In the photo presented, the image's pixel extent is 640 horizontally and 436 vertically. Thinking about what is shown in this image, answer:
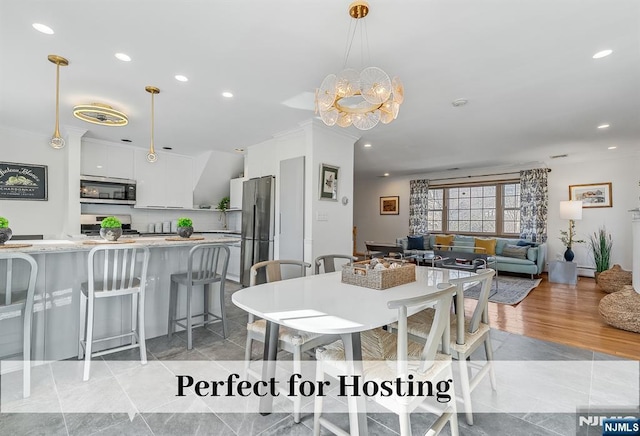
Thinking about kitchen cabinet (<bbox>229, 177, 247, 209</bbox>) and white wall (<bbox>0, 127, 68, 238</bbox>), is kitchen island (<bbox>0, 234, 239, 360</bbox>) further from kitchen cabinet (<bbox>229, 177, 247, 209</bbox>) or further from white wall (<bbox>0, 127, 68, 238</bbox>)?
kitchen cabinet (<bbox>229, 177, 247, 209</bbox>)

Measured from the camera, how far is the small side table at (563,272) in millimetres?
5535

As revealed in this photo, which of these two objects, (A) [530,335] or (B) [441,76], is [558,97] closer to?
(B) [441,76]

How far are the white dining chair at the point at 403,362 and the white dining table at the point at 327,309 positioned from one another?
89 mm

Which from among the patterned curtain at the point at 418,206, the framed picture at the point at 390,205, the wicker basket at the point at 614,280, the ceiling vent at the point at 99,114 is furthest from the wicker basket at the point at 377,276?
the framed picture at the point at 390,205

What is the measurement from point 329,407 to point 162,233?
195 inches

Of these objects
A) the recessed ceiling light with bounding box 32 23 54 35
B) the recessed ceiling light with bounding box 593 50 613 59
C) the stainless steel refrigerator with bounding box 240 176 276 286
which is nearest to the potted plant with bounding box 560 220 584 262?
the recessed ceiling light with bounding box 593 50 613 59

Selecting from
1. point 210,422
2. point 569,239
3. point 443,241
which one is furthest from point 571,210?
point 210,422

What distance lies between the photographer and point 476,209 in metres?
7.44

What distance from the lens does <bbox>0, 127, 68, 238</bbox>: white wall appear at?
4344 millimetres

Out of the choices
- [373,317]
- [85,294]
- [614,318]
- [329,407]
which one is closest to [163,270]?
[85,294]

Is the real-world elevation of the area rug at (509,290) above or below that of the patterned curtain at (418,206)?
below

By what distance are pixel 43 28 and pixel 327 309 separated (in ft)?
8.72

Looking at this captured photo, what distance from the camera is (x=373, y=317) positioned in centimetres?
130

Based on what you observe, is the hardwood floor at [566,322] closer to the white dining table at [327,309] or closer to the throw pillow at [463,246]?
the throw pillow at [463,246]
